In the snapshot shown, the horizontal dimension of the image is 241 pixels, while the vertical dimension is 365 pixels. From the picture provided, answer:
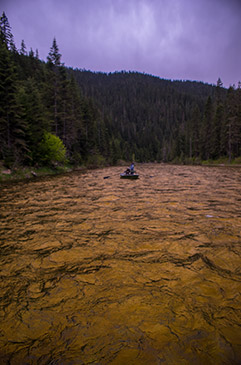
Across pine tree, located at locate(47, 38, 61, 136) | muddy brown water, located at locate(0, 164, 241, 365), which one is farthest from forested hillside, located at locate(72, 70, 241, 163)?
muddy brown water, located at locate(0, 164, 241, 365)

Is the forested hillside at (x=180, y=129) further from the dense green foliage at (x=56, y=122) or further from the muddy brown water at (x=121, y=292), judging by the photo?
the muddy brown water at (x=121, y=292)

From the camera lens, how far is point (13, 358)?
243cm

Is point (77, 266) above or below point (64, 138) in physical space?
below

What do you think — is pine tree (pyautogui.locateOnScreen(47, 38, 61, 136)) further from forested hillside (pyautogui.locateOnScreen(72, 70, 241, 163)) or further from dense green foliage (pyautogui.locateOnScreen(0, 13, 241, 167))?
forested hillside (pyautogui.locateOnScreen(72, 70, 241, 163))

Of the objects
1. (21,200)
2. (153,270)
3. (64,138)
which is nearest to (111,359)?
(153,270)

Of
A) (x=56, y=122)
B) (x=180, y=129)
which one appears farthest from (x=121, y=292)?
(x=180, y=129)

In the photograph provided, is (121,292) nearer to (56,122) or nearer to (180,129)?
(56,122)

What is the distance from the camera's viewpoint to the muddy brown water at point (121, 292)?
258 cm

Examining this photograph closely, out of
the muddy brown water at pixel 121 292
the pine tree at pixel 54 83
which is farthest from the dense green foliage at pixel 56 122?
the muddy brown water at pixel 121 292

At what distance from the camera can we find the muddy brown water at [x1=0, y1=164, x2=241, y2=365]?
2578mm

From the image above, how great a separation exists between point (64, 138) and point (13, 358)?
37363 millimetres

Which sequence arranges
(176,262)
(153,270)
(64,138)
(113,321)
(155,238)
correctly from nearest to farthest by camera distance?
(113,321), (153,270), (176,262), (155,238), (64,138)

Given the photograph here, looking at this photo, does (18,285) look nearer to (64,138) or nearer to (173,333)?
(173,333)

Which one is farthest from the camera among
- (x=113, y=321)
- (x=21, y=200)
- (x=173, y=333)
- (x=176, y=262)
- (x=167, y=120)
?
(x=167, y=120)
